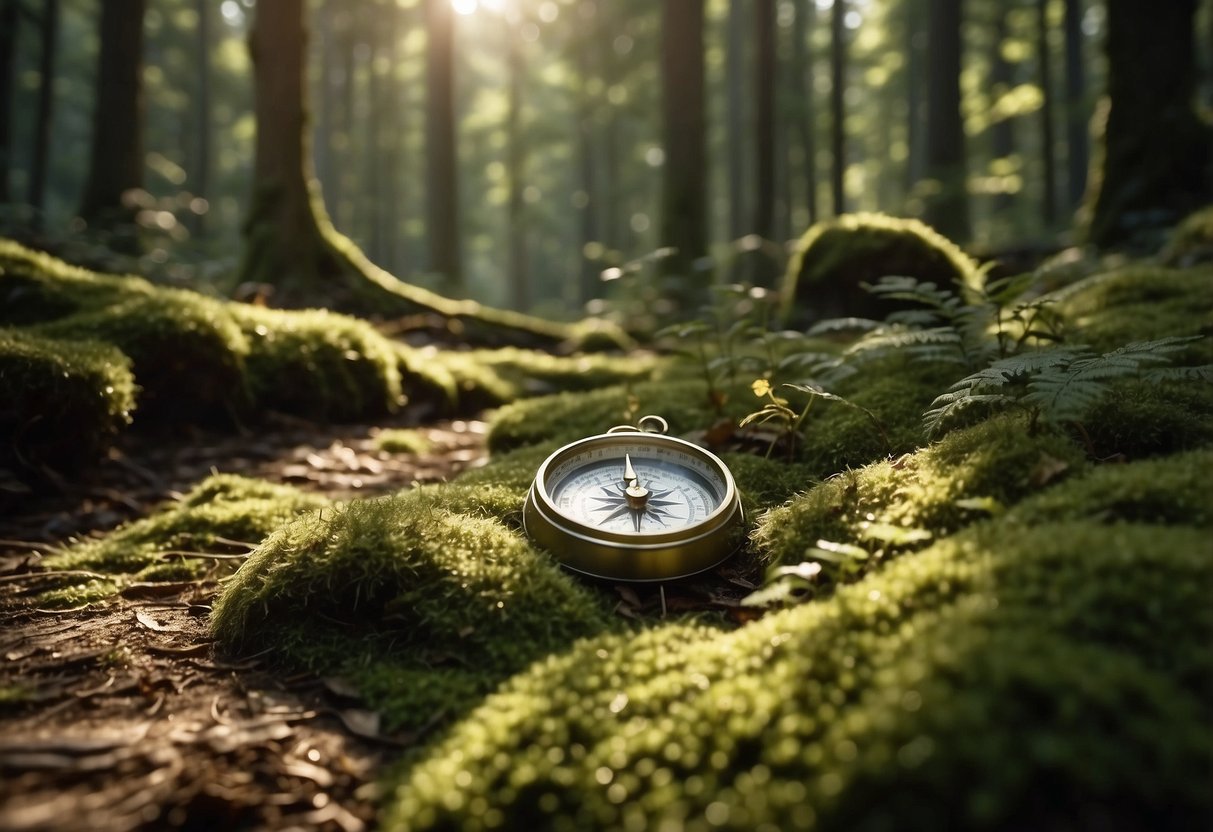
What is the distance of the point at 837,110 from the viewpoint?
1858cm

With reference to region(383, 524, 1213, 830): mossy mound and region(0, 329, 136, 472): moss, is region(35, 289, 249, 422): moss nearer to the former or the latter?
region(0, 329, 136, 472): moss

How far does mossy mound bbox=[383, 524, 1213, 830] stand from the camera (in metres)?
1.26

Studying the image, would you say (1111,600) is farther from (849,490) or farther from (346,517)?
(346,517)

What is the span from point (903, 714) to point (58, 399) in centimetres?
445

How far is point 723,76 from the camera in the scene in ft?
115


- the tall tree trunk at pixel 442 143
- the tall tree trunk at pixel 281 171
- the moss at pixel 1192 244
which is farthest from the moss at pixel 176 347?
the tall tree trunk at pixel 442 143

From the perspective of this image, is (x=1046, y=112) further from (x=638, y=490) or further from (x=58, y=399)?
(x=58, y=399)

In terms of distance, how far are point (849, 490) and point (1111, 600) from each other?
1144 millimetres

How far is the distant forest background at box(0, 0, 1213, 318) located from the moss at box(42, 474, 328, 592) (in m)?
2.46

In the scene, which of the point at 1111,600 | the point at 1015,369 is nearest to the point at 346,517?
the point at 1111,600

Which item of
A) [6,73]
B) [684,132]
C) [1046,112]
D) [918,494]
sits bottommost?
[918,494]

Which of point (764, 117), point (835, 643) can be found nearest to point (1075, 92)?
point (764, 117)

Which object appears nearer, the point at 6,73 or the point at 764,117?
the point at 764,117

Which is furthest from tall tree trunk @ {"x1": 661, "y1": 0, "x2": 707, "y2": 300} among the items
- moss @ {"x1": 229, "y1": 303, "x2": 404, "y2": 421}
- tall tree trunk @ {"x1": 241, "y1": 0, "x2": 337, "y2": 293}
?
moss @ {"x1": 229, "y1": 303, "x2": 404, "y2": 421}
